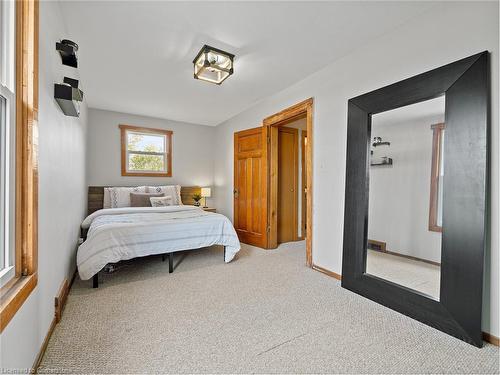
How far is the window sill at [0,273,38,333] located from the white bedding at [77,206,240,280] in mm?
1295

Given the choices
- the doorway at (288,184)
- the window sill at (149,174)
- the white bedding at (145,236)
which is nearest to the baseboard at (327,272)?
the white bedding at (145,236)

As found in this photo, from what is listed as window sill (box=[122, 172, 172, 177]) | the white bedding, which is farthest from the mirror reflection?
window sill (box=[122, 172, 172, 177])

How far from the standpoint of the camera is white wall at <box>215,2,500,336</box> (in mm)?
1567

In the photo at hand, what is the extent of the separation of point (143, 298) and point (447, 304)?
2498 millimetres

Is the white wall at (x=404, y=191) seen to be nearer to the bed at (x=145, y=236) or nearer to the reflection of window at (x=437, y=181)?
the reflection of window at (x=437, y=181)

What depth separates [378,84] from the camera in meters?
2.28

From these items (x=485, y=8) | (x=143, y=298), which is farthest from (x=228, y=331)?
(x=485, y=8)

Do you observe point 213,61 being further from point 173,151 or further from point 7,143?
point 173,151

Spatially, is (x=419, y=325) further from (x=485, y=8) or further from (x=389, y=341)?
(x=485, y=8)

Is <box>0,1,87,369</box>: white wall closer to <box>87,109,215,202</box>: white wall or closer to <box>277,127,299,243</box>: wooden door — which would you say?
<box>87,109,215,202</box>: white wall

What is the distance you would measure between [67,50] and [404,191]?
3096 millimetres

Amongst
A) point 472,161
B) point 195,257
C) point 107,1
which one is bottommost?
point 195,257

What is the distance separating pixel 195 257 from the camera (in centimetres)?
350

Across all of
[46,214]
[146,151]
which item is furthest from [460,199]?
[146,151]
